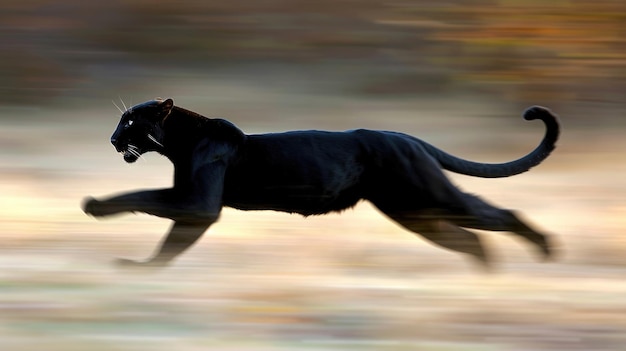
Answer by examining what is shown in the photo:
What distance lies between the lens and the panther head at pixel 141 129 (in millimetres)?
4059

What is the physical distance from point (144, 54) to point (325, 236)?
15.2 feet

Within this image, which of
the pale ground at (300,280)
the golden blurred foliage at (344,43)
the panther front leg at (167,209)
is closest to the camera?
the pale ground at (300,280)

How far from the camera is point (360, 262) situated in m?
4.55

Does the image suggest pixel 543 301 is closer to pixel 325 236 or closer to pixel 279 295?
pixel 279 295

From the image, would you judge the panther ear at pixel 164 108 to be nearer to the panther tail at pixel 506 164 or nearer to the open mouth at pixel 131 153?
the open mouth at pixel 131 153

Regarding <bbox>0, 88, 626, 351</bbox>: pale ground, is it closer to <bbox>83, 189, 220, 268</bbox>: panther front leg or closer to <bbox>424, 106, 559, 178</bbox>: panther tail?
<bbox>83, 189, 220, 268</bbox>: panther front leg

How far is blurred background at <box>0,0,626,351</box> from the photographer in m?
3.54

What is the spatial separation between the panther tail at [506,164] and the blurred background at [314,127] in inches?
12.6

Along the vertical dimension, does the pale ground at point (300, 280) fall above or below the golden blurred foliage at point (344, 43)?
below

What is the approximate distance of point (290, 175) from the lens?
4035 mm

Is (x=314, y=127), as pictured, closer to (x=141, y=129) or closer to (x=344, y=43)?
(x=344, y=43)

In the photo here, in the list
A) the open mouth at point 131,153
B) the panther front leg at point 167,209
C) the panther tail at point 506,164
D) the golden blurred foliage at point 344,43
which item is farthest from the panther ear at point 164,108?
the golden blurred foliage at point 344,43

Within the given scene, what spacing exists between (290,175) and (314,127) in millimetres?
4102

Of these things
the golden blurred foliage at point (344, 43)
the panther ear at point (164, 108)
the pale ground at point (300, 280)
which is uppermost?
the golden blurred foliage at point (344, 43)
